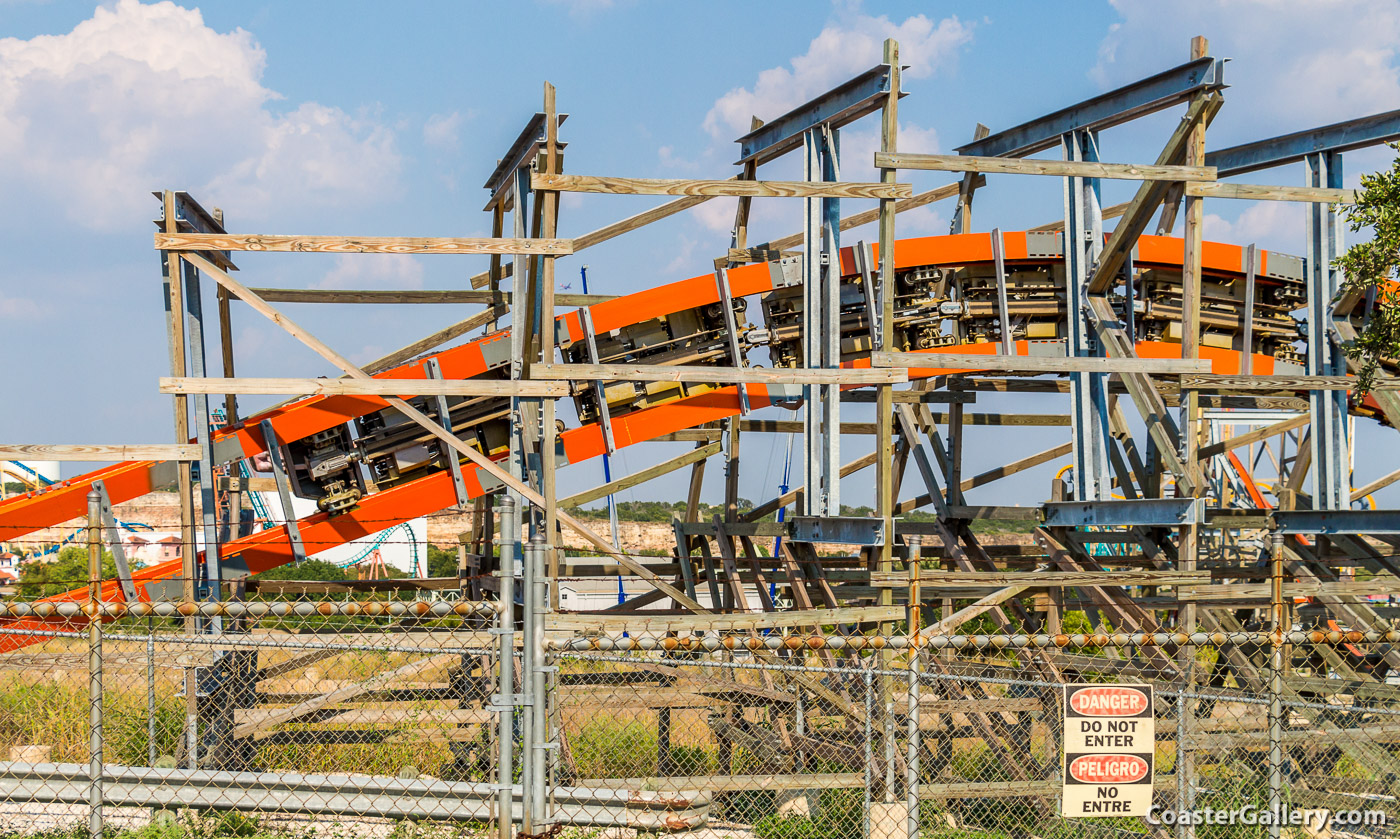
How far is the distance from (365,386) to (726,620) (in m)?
3.88

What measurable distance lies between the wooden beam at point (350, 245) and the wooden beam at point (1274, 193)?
19.7 feet

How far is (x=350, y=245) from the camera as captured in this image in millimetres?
10617

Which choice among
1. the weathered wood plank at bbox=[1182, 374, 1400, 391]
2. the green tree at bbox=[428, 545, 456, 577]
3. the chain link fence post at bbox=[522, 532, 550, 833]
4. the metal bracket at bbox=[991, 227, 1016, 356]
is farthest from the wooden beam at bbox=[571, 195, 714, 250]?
the green tree at bbox=[428, 545, 456, 577]

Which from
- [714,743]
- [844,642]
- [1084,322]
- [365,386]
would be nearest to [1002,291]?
[1084,322]

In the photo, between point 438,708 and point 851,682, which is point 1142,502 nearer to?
point 851,682

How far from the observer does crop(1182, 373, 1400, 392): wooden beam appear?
1161 cm

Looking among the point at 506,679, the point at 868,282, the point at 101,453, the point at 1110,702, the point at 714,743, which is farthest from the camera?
the point at 714,743

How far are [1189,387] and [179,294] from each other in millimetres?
9520

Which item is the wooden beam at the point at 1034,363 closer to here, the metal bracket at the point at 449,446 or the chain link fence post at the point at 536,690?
the metal bracket at the point at 449,446

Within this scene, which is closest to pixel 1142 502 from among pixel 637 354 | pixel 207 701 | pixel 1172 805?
pixel 1172 805

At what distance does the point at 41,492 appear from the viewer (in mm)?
11047

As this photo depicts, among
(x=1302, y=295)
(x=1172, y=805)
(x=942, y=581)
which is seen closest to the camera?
(x=1172, y=805)

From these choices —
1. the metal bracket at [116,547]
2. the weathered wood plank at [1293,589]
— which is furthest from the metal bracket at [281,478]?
the weathered wood plank at [1293,589]

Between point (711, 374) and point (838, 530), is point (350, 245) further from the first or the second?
point (838, 530)
